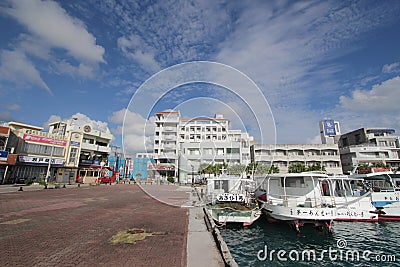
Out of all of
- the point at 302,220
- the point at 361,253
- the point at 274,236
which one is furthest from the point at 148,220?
the point at 361,253

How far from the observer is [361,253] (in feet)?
33.2

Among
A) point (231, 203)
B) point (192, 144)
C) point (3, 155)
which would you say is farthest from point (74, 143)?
point (231, 203)

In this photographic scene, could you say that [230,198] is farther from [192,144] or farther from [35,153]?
[192,144]

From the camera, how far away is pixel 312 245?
10984 mm

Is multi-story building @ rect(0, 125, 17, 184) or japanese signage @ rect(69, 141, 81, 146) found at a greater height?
japanese signage @ rect(69, 141, 81, 146)

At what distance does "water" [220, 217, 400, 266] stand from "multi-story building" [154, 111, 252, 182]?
3941cm

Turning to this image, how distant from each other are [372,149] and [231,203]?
173 feet

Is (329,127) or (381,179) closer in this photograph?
(381,179)

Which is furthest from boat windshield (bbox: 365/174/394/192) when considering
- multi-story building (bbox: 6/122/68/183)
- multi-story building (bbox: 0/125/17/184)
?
multi-story building (bbox: 0/125/17/184)

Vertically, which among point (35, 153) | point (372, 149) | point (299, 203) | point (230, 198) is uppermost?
point (372, 149)

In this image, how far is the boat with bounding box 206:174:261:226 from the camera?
13570 mm

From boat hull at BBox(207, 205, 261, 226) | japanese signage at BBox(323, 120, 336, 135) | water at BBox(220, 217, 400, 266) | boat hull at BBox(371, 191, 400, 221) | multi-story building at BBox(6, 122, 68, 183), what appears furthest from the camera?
japanese signage at BBox(323, 120, 336, 135)

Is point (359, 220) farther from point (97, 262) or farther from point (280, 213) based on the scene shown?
point (97, 262)

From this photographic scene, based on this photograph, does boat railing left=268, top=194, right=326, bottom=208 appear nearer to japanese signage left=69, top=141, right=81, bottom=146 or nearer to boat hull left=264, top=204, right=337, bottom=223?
boat hull left=264, top=204, right=337, bottom=223
